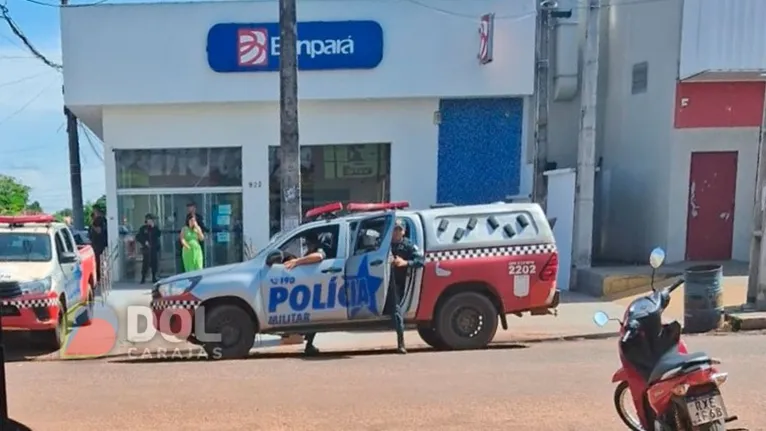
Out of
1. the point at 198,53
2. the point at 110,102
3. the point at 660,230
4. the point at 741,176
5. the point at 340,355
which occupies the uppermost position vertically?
the point at 198,53

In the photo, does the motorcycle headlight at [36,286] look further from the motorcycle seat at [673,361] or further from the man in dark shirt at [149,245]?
the motorcycle seat at [673,361]

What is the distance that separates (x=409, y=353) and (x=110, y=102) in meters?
10.8

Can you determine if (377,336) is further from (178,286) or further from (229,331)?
(178,286)

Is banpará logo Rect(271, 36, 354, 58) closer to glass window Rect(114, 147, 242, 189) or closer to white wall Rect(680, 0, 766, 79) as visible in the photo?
glass window Rect(114, 147, 242, 189)

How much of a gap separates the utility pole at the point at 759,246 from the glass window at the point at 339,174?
8.70 metres

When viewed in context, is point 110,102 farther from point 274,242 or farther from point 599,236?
point 599,236

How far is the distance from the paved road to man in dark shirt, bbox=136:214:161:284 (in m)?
7.03

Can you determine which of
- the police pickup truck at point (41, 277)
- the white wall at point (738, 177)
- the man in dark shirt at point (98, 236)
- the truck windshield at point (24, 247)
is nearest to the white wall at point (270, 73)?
the man in dark shirt at point (98, 236)

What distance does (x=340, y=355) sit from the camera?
8477mm

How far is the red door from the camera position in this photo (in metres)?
14.0

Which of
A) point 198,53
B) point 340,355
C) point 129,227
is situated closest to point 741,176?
point 340,355

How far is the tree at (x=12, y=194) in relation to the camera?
4097 centimetres

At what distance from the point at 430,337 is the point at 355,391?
272cm

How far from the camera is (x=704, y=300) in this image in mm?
9297
